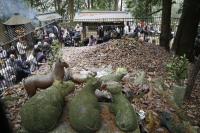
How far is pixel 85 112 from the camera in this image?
498 cm

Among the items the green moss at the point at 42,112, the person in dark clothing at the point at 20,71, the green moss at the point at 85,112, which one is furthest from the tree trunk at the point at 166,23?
the green moss at the point at 42,112

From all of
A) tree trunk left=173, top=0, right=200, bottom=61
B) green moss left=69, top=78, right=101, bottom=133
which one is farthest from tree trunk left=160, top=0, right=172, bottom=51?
green moss left=69, top=78, right=101, bottom=133

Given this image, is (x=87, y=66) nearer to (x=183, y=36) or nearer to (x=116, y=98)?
(x=116, y=98)

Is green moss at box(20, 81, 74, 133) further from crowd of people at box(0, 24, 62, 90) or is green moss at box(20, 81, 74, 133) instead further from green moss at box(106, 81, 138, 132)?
crowd of people at box(0, 24, 62, 90)

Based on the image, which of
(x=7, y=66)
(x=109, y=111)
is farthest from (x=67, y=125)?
(x=7, y=66)

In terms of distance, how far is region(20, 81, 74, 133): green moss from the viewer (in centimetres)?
484

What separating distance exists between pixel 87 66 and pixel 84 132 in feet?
16.1

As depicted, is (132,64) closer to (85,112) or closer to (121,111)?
(121,111)

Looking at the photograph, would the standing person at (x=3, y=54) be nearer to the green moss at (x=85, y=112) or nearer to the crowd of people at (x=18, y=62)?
the crowd of people at (x=18, y=62)

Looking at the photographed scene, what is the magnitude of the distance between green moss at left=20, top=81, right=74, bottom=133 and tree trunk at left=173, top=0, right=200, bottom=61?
409 inches

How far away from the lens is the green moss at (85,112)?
4.93 meters

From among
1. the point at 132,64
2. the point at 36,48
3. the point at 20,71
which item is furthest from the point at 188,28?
the point at 20,71

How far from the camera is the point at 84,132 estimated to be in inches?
196

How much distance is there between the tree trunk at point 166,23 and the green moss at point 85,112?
10.3 meters
